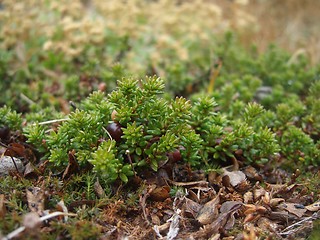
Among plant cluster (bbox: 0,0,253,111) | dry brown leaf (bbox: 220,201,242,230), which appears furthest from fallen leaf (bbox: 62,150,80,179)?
plant cluster (bbox: 0,0,253,111)

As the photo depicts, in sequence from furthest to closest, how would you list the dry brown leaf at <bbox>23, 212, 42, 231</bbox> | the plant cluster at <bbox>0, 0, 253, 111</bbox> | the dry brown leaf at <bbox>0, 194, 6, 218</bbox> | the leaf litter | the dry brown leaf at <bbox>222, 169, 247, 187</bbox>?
the plant cluster at <bbox>0, 0, 253, 111</bbox>, the dry brown leaf at <bbox>222, 169, 247, 187</bbox>, the leaf litter, the dry brown leaf at <bbox>0, 194, 6, 218</bbox>, the dry brown leaf at <bbox>23, 212, 42, 231</bbox>

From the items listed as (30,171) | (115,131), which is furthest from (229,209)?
(30,171)

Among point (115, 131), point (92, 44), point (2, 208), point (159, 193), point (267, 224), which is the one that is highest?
point (92, 44)

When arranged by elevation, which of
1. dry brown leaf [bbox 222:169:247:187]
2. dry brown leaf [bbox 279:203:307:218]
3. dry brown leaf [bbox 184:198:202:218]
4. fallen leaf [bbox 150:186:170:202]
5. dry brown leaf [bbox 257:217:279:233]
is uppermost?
fallen leaf [bbox 150:186:170:202]

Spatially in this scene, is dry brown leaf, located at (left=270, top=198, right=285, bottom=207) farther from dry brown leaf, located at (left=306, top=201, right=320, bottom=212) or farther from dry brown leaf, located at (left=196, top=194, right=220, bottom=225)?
dry brown leaf, located at (left=196, top=194, right=220, bottom=225)

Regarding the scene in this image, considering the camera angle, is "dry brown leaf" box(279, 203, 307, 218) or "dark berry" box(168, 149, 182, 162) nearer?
"dry brown leaf" box(279, 203, 307, 218)

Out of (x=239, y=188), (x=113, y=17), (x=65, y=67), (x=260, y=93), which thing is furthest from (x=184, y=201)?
(x=113, y=17)

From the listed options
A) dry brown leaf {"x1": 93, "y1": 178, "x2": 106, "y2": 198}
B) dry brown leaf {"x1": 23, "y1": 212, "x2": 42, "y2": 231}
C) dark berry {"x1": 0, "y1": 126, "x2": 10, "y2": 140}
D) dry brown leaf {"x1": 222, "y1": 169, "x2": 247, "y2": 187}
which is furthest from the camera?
dark berry {"x1": 0, "y1": 126, "x2": 10, "y2": 140}

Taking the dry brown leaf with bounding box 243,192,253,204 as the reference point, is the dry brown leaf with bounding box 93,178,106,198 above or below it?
above

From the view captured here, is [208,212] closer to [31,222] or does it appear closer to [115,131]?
[115,131]
